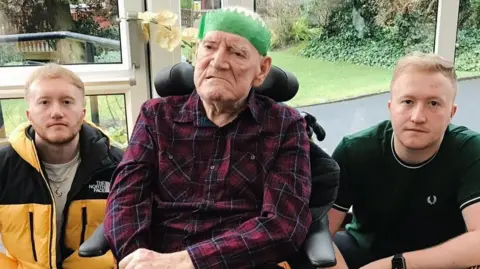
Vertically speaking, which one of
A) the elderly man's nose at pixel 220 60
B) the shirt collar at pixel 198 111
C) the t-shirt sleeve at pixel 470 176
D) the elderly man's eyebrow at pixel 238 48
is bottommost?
the t-shirt sleeve at pixel 470 176

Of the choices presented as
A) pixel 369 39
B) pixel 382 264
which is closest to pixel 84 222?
pixel 382 264

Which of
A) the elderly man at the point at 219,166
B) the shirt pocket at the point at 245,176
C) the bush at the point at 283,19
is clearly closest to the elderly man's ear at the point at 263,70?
the elderly man at the point at 219,166

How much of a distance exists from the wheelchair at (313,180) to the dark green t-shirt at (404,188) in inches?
6.6

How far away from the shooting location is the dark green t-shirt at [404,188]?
6.12ft

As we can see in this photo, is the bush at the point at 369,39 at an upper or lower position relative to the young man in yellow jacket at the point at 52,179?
upper

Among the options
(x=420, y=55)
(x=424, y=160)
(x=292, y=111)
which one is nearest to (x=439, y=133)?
(x=424, y=160)

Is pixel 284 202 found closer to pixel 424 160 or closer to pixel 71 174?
pixel 424 160

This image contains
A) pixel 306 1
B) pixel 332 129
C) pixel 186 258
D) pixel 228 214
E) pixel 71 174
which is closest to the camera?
pixel 186 258

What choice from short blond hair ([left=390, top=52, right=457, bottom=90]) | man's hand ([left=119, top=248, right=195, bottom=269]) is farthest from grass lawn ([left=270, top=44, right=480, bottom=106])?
man's hand ([left=119, top=248, right=195, bottom=269])

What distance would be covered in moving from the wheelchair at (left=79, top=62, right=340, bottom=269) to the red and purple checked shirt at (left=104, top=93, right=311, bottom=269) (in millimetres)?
51

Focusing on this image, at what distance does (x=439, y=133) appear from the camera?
1.83 m

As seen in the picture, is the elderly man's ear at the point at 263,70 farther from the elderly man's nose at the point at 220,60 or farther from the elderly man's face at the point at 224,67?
the elderly man's nose at the point at 220,60

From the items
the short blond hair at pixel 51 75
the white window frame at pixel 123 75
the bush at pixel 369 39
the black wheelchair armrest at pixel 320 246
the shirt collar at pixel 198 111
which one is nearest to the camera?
the black wheelchair armrest at pixel 320 246

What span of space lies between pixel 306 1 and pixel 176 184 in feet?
4.67
